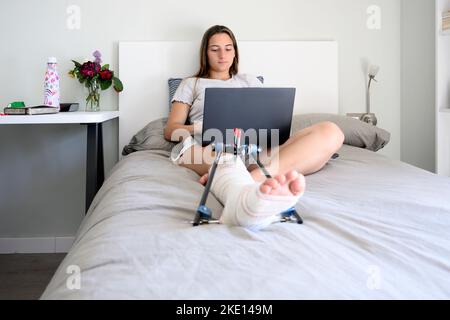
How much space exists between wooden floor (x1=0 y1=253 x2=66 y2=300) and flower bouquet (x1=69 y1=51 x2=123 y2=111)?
0.76 metres

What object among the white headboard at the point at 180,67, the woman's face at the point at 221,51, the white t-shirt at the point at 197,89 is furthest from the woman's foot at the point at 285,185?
the white headboard at the point at 180,67

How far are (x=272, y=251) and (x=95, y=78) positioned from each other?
69.2 inches

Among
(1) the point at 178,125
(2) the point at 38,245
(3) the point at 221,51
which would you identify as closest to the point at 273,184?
(1) the point at 178,125

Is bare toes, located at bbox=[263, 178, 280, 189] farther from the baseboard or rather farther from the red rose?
the baseboard

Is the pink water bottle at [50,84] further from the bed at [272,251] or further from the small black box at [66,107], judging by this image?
the bed at [272,251]

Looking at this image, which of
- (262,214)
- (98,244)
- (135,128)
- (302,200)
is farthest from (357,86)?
(98,244)

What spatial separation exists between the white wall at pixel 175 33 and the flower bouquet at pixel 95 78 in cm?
8

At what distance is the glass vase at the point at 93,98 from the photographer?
240 cm

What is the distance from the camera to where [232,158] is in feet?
4.11

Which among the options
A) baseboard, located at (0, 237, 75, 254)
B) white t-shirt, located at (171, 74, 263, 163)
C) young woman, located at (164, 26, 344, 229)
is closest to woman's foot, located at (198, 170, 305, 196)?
young woman, located at (164, 26, 344, 229)
